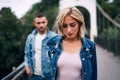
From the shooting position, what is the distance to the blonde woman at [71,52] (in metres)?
2.04

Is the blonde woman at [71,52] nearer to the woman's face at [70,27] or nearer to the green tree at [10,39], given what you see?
the woman's face at [70,27]

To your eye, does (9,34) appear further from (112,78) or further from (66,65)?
(66,65)

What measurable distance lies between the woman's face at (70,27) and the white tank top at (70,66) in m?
0.09

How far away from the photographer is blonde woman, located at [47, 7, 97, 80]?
2041 millimetres

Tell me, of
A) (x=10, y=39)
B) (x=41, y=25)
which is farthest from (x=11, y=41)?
(x=41, y=25)

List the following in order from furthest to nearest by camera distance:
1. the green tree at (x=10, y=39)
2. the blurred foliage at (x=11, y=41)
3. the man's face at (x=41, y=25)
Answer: the green tree at (x=10, y=39), the blurred foliage at (x=11, y=41), the man's face at (x=41, y=25)

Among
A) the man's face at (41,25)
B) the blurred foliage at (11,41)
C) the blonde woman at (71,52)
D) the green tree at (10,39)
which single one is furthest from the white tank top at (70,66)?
the green tree at (10,39)

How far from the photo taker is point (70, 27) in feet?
6.72

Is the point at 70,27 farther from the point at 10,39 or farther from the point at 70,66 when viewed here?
the point at 10,39

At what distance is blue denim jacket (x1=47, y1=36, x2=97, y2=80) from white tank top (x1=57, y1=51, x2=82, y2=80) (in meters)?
0.02

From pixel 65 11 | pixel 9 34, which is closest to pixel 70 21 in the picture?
pixel 65 11

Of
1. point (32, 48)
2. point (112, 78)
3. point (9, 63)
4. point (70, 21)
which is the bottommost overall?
point (9, 63)

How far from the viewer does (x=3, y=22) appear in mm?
27703

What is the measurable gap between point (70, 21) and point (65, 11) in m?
0.05
